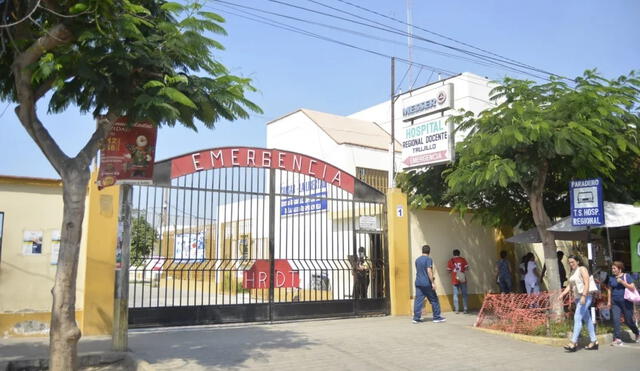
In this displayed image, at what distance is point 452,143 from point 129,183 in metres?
7.61

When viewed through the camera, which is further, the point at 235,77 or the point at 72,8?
the point at 235,77

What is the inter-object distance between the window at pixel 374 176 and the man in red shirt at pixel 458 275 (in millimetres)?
7296

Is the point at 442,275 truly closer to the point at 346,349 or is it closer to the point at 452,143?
the point at 452,143

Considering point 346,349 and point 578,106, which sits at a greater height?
point 578,106

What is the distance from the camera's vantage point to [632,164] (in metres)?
12.7

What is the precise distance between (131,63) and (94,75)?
1.64ft

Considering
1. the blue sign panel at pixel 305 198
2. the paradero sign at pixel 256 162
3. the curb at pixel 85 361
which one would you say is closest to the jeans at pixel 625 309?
the paradero sign at pixel 256 162

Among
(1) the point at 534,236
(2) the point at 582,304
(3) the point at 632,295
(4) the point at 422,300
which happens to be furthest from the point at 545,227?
(4) the point at 422,300

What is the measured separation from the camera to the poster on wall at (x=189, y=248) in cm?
1033

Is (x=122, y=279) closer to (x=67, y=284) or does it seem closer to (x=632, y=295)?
(x=67, y=284)

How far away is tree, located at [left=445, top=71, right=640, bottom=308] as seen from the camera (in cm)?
979

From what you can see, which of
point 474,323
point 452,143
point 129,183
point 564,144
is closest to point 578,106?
point 564,144

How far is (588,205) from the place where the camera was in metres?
9.74

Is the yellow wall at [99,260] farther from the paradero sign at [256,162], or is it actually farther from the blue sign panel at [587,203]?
the blue sign panel at [587,203]
